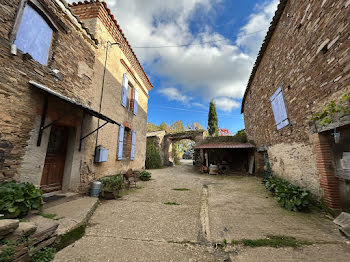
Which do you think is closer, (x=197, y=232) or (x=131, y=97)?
(x=197, y=232)

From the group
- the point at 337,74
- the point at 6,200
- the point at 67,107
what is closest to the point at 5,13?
the point at 67,107

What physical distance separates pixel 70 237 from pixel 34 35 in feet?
Result: 13.4

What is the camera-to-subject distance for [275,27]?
5738 mm

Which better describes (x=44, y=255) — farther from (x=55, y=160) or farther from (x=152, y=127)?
(x=152, y=127)

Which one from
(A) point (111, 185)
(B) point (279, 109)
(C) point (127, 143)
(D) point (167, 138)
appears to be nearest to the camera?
(A) point (111, 185)

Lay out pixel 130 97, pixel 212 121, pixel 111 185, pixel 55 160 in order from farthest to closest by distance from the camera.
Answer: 1. pixel 212 121
2. pixel 130 97
3. pixel 111 185
4. pixel 55 160

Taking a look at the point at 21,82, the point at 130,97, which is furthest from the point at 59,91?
the point at 130,97

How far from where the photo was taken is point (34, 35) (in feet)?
10.4

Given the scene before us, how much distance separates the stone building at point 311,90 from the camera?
9.76 ft

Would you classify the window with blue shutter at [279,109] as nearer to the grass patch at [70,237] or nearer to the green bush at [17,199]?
the grass patch at [70,237]

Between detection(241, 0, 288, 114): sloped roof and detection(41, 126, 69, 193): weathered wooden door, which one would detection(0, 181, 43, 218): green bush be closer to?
detection(41, 126, 69, 193): weathered wooden door

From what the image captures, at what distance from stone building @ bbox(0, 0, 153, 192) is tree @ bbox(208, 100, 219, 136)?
16.9 meters

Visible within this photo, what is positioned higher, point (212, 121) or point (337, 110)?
point (212, 121)

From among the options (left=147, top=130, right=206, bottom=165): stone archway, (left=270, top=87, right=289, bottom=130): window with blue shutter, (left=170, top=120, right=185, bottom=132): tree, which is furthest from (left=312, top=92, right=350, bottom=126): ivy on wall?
(left=170, top=120, right=185, bottom=132): tree
